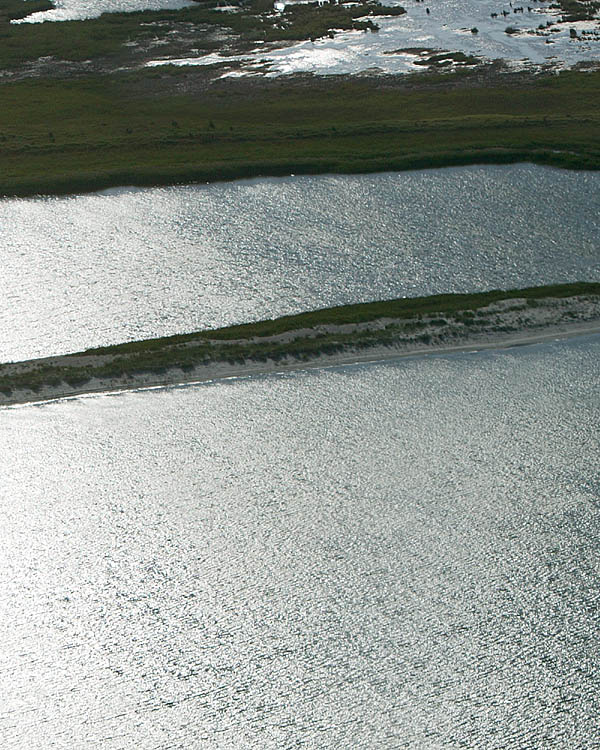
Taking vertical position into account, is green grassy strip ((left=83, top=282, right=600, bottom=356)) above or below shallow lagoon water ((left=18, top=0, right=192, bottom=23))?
below

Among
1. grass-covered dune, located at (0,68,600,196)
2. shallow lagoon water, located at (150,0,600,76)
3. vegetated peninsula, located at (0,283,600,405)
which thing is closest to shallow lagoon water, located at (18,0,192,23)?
shallow lagoon water, located at (150,0,600,76)

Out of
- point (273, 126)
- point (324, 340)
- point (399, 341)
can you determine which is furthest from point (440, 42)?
point (324, 340)

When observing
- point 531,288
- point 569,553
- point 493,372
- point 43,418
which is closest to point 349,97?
point 531,288

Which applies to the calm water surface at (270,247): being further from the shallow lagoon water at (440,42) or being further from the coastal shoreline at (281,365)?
the shallow lagoon water at (440,42)

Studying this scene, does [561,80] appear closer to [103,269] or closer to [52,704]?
[103,269]

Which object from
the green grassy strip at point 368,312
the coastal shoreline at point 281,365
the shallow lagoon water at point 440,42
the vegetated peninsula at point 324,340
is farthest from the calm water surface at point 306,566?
the shallow lagoon water at point 440,42

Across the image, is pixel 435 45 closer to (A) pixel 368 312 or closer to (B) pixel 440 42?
(B) pixel 440 42

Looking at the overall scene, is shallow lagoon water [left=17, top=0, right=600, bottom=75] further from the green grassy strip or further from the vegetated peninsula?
the vegetated peninsula
